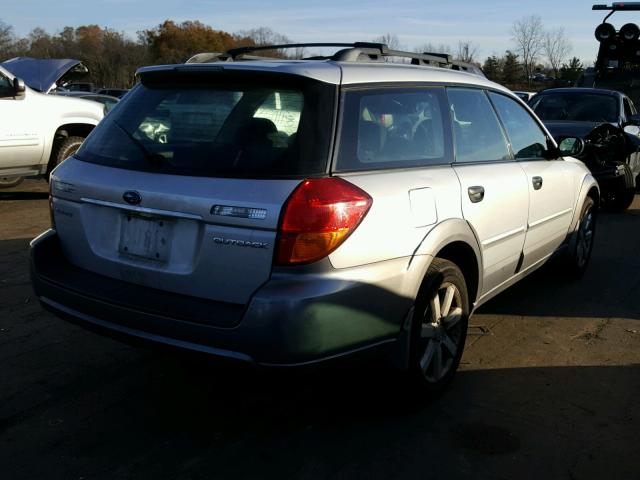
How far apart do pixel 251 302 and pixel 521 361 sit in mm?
2094

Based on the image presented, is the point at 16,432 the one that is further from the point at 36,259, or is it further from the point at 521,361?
the point at 521,361

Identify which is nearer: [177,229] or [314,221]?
[314,221]

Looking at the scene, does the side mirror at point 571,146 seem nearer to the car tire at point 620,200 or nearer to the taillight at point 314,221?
the taillight at point 314,221

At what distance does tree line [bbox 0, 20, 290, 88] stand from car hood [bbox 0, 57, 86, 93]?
140 feet

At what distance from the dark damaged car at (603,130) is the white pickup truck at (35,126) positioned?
6347 mm

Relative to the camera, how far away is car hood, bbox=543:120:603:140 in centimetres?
894

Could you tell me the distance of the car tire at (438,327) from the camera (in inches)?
133

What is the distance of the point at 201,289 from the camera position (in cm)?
300

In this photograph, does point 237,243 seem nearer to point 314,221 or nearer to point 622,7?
point 314,221

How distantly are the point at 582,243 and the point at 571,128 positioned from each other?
12.1 feet

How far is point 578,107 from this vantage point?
10203 mm

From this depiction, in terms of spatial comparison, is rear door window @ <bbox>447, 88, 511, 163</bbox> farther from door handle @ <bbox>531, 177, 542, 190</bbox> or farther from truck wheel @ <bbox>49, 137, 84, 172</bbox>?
truck wheel @ <bbox>49, 137, 84, 172</bbox>

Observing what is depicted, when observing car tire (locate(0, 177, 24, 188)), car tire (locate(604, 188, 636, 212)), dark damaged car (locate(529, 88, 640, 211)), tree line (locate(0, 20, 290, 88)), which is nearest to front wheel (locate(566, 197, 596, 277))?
dark damaged car (locate(529, 88, 640, 211))

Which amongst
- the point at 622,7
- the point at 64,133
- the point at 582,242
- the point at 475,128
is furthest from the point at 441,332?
the point at 622,7
